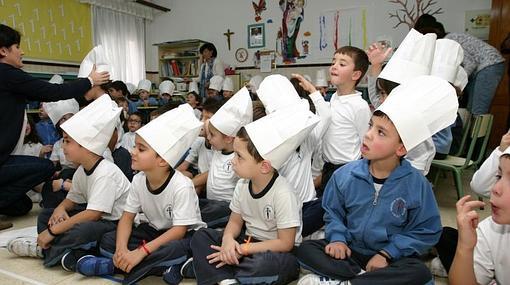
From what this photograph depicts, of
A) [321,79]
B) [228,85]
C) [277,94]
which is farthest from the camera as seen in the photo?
[228,85]

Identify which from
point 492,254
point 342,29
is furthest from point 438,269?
point 342,29

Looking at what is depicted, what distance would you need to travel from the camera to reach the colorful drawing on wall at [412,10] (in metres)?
4.74

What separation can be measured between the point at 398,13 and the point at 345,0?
0.78 metres

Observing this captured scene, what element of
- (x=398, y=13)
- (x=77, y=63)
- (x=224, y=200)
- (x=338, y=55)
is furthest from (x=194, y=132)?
(x=77, y=63)

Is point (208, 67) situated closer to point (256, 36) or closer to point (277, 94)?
point (256, 36)

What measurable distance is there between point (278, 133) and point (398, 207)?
492 millimetres

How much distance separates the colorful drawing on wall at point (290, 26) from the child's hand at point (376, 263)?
4.76 m

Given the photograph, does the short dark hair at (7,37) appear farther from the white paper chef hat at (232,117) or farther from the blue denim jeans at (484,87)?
the blue denim jeans at (484,87)

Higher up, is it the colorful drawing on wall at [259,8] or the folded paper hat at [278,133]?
the colorful drawing on wall at [259,8]

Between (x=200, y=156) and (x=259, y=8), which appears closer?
(x=200, y=156)

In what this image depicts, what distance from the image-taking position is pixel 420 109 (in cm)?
122

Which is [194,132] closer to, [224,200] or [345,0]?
[224,200]

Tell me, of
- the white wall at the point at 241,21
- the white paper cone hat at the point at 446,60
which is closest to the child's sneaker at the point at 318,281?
the white paper cone hat at the point at 446,60

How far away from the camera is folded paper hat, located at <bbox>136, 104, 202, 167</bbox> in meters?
1.48
